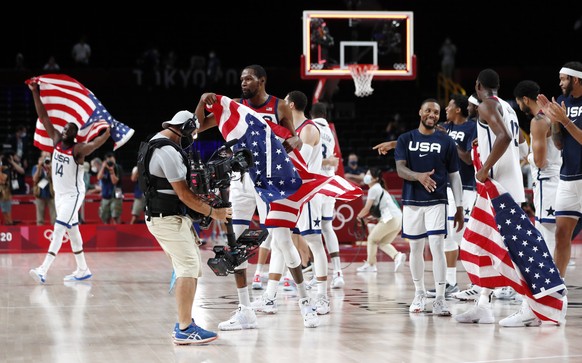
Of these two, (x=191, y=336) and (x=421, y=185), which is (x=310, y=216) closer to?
(x=421, y=185)

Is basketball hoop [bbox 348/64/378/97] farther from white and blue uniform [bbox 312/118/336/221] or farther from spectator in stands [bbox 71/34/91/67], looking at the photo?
spectator in stands [bbox 71/34/91/67]

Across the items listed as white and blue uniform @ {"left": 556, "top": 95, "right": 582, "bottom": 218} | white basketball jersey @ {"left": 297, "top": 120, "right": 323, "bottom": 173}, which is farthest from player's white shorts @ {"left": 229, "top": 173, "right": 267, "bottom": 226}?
white and blue uniform @ {"left": 556, "top": 95, "right": 582, "bottom": 218}

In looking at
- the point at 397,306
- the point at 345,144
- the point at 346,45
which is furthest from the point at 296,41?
the point at 397,306

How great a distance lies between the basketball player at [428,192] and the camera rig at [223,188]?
176cm

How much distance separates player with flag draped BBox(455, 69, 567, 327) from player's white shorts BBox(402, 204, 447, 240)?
0.36m

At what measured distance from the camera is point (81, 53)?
28906 millimetres

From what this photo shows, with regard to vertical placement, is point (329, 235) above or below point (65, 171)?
below

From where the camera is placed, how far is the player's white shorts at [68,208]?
12.6 meters

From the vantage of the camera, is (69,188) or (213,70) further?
(213,70)

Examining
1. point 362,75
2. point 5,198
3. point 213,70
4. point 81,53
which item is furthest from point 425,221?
→ point 81,53

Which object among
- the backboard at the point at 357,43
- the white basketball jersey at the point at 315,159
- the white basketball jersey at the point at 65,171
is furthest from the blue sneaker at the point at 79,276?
the backboard at the point at 357,43

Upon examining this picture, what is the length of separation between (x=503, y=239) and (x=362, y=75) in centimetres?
1002

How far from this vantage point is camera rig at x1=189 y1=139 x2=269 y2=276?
7.62m

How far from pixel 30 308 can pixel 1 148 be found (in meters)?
16.0
